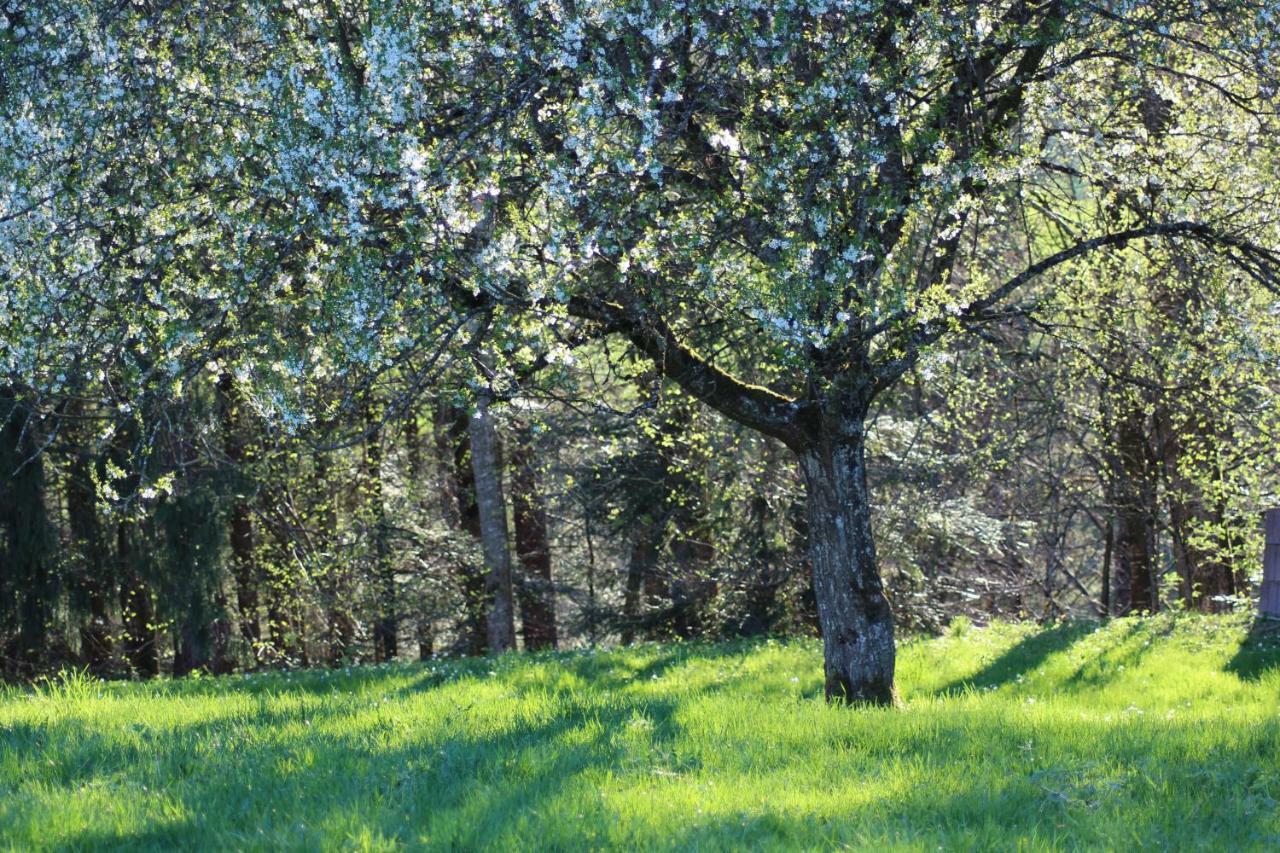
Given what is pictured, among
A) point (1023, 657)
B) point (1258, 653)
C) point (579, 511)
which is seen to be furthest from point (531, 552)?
point (1258, 653)

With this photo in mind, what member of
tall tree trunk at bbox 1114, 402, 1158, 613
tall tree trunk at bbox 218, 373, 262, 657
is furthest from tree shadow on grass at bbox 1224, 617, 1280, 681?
tall tree trunk at bbox 218, 373, 262, 657

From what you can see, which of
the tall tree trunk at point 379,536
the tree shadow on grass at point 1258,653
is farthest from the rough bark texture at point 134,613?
the tree shadow on grass at point 1258,653

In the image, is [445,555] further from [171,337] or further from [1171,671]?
[171,337]

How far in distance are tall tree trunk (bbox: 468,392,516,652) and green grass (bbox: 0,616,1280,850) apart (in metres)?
7.44

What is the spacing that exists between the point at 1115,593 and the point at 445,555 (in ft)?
50.4

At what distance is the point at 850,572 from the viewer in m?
9.16

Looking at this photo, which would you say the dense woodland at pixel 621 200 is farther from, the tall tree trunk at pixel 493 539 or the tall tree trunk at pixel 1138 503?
the tall tree trunk at pixel 1138 503

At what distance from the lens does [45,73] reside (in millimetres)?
7848

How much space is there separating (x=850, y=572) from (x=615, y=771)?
3554 millimetres

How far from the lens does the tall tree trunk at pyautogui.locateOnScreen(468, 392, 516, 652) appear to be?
1727 centimetres

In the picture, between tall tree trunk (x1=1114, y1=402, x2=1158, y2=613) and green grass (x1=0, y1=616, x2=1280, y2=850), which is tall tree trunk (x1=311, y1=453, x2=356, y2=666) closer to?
green grass (x1=0, y1=616, x2=1280, y2=850)

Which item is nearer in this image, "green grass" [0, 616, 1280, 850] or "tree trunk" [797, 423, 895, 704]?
"green grass" [0, 616, 1280, 850]

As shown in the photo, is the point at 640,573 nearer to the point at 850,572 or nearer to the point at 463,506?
the point at 463,506

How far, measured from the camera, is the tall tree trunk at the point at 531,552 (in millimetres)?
20734
